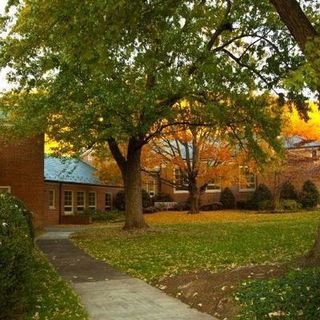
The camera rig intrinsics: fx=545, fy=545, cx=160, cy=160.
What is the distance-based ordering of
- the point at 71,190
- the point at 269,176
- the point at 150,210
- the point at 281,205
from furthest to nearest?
1. the point at 269,176
2. the point at 150,210
3. the point at 281,205
4. the point at 71,190

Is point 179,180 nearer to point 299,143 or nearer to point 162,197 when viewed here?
point 162,197

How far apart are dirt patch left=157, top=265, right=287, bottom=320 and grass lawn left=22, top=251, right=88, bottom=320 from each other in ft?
5.95

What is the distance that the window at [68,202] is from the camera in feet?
127

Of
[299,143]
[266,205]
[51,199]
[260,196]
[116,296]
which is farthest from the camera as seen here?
[260,196]

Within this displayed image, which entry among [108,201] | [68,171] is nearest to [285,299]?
[68,171]

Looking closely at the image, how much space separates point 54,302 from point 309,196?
121 ft

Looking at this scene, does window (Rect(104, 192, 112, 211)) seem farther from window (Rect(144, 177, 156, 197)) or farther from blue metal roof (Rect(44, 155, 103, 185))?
window (Rect(144, 177, 156, 197))

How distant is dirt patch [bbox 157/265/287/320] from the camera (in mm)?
8422

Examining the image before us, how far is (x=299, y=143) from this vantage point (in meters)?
38.9

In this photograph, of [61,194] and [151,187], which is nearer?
[61,194]

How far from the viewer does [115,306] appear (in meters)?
8.88

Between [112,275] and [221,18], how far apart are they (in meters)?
12.4

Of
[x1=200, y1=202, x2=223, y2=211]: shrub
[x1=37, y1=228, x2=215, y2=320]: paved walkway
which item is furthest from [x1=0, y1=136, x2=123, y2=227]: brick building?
[x1=37, y1=228, x2=215, y2=320]: paved walkway

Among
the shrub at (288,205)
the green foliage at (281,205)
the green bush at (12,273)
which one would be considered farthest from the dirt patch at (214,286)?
the shrub at (288,205)
